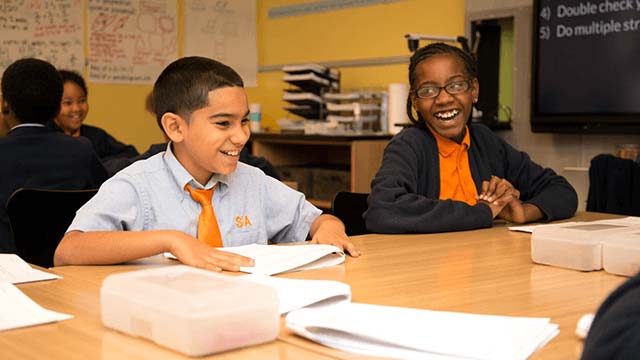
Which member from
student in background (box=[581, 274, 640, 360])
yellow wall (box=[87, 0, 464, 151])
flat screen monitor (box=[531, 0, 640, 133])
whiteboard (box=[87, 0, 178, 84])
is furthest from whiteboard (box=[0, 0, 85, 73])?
student in background (box=[581, 274, 640, 360])

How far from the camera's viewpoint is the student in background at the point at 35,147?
264cm

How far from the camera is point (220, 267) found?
138 cm

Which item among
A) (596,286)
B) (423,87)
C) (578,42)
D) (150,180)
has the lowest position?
(596,286)

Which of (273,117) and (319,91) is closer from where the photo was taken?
(319,91)

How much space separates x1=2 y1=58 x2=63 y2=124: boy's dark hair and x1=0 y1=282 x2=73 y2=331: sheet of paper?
1798 millimetres

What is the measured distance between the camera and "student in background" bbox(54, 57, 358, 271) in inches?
66.7

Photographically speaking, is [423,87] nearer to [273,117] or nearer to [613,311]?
[613,311]

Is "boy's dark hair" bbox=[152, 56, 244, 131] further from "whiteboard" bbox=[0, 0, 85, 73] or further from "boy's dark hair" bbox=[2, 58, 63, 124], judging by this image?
Result: "whiteboard" bbox=[0, 0, 85, 73]

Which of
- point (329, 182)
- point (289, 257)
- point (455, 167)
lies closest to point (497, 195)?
point (455, 167)

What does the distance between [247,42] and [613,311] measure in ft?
17.6

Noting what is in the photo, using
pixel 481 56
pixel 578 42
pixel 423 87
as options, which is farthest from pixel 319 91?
pixel 423 87

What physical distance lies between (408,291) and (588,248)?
0.43 metres

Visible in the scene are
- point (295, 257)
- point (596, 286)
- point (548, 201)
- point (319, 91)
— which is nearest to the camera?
point (596, 286)

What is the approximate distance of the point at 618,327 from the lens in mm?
467
